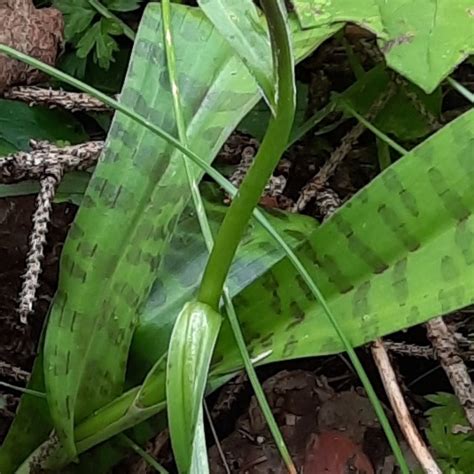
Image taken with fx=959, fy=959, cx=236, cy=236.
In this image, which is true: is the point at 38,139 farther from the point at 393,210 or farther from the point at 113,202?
the point at 393,210

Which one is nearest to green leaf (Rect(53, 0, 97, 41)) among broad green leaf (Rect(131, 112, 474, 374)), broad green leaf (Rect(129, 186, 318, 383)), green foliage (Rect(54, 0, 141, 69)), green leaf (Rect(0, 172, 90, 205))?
green foliage (Rect(54, 0, 141, 69))

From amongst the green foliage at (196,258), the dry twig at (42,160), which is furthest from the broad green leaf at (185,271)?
the dry twig at (42,160)

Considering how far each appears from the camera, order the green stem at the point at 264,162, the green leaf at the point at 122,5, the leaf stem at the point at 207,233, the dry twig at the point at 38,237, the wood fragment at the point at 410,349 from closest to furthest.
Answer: the green stem at the point at 264,162
the leaf stem at the point at 207,233
the dry twig at the point at 38,237
the wood fragment at the point at 410,349
the green leaf at the point at 122,5

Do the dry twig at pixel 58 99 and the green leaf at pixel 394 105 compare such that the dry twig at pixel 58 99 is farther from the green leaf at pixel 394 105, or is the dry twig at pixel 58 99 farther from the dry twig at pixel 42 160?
the green leaf at pixel 394 105

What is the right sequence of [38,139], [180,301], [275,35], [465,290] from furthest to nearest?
[38,139] → [180,301] → [465,290] → [275,35]

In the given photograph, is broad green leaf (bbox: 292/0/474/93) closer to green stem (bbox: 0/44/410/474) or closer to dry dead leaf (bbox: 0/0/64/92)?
green stem (bbox: 0/44/410/474)

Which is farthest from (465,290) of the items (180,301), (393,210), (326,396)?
(326,396)
